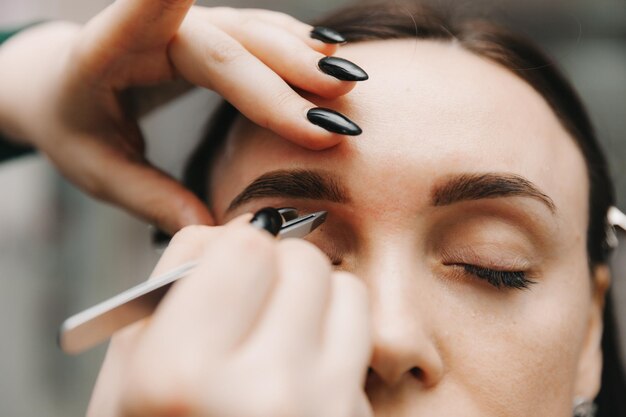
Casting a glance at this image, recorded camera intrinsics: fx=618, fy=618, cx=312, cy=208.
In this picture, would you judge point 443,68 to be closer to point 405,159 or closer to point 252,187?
point 405,159

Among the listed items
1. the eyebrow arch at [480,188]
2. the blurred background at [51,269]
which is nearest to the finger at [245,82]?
the eyebrow arch at [480,188]

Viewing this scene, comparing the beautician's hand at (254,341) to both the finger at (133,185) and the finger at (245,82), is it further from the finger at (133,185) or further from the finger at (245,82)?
the finger at (133,185)

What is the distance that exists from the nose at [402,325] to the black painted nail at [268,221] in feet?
0.55

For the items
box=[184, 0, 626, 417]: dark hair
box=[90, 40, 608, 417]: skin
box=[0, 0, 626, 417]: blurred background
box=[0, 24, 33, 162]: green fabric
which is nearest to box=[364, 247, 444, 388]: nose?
box=[90, 40, 608, 417]: skin

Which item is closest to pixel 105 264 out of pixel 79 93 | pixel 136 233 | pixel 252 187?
pixel 136 233

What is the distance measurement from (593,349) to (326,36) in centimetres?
69

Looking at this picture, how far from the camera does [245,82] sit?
855 mm

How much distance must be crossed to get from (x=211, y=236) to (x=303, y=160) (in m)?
0.25

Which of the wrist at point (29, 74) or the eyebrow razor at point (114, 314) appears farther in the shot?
the wrist at point (29, 74)

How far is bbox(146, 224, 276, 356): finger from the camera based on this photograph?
1.44 feet

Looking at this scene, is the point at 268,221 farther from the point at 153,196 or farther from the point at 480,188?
the point at 153,196

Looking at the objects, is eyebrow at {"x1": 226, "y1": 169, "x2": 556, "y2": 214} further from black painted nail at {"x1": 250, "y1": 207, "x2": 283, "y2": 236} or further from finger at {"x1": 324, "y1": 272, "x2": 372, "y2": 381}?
finger at {"x1": 324, "y1": 272, "x2": 372, "y2": 381}

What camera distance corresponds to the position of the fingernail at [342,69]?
0.80 metres

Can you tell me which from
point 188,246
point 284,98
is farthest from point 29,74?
point 188,246
